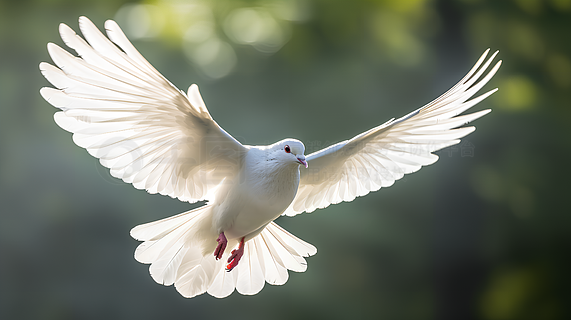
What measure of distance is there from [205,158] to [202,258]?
607 millimetres

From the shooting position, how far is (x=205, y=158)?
1.90m

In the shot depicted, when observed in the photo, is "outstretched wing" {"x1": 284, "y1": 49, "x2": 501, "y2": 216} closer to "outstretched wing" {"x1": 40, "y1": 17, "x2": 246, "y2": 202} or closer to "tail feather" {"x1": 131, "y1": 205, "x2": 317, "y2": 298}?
"tail feather" {"x1": 131, "y1": 205, "x2": 317, "y2": 298}

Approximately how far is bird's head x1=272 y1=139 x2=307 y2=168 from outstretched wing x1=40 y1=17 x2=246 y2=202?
19 cm

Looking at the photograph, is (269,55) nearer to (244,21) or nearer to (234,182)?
(244,21)

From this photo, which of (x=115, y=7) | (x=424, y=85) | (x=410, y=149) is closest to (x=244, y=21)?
(x=115, y=7)

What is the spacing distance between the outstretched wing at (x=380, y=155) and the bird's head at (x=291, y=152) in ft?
1.12

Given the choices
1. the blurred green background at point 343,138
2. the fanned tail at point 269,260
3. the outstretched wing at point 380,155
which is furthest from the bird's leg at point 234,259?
the blurred green background at point 343,138

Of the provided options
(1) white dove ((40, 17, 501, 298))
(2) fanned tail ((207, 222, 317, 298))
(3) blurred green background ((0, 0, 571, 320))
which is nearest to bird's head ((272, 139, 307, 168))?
(1) white dove ((40, 17, 501, 298))

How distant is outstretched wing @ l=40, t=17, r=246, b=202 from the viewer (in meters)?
1.37

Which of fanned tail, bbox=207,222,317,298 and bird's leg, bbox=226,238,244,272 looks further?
fanned tail, bbox=207,222,317,298

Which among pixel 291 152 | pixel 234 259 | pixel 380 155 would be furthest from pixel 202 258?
pixel 380 155

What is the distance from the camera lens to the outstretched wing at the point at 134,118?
1367mm

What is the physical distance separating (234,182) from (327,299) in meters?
2.85

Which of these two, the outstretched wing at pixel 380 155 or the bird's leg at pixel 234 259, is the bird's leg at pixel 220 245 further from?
the outstretched wing at pixel 380 155
